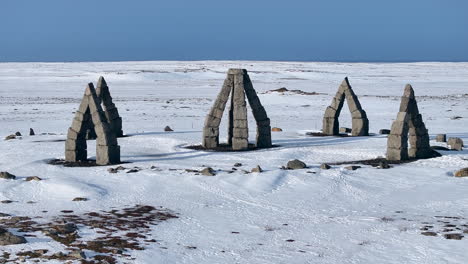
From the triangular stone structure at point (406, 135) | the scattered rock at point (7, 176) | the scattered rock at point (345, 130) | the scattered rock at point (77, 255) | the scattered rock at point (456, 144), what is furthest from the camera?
the scattered rock at point (345, 130)

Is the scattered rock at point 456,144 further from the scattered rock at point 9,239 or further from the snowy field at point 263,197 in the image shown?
the scattered rock at point 9,239

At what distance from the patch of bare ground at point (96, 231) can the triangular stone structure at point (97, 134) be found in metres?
5.00

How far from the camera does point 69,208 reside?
15047mm

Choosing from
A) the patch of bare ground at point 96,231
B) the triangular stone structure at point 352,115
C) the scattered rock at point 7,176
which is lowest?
the patch of bare ground at point 96,231

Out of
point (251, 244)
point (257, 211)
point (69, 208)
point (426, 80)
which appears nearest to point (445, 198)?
point (257, 211)

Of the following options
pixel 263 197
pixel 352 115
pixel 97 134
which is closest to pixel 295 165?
pixel 263 197

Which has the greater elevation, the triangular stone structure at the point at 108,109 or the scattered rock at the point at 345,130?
the triangular stone structure at the point at 108,109

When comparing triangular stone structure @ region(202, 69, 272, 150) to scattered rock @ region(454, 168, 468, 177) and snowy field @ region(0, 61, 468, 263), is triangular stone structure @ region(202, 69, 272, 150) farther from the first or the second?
scattered rock @ region(454, 168, 468, 177)

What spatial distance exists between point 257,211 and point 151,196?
2527mm

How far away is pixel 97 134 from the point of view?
20328 mm

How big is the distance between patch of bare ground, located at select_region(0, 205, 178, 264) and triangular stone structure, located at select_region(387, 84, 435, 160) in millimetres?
8000

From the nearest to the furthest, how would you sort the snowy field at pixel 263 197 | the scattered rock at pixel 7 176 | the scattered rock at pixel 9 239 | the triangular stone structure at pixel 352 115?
1. the scattered rock at pixel 9 239
2. the snowy field at pixel 263 197
3. the scattered rock at pixel 7 176
4. the triangular stone structure at pixel 352 115

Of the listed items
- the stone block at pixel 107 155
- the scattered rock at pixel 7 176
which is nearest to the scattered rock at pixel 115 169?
the stone block at pixel 107 155

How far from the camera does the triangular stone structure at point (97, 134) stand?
66.0ft
